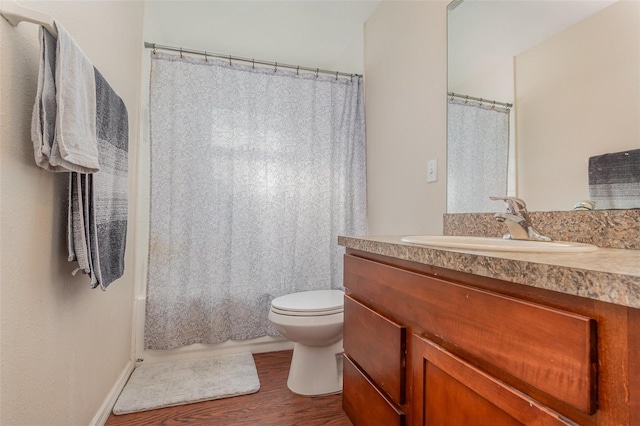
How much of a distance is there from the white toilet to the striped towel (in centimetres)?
83

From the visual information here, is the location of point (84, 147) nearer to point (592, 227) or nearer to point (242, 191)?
point (242, 191)

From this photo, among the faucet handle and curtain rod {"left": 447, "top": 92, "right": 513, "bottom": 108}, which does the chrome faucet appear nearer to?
the faucet handle

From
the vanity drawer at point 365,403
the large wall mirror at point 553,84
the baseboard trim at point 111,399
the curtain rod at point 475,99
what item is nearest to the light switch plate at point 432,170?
the large wall mirror at point 553,84

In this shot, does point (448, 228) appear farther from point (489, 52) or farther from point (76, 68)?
point (76, 68)

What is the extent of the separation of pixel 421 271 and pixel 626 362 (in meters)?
0.41

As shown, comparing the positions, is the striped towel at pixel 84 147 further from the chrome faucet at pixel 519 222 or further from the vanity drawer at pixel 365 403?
the chrome faucet at pixel 519 222

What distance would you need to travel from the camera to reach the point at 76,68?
856 mm

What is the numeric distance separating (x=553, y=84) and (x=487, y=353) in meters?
0.91

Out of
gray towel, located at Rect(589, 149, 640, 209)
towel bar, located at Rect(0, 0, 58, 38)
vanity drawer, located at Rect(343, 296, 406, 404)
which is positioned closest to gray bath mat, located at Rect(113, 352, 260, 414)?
vanity drawer, located at Rect(343, 296, 406, 404)

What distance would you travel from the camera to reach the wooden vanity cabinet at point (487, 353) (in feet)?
1.26

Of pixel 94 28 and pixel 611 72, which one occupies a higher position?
pixel 94 28

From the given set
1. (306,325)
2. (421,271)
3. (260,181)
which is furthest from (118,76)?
(421,271)

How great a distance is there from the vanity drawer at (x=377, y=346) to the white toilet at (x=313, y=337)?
416mm

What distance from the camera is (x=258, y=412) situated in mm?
1492
